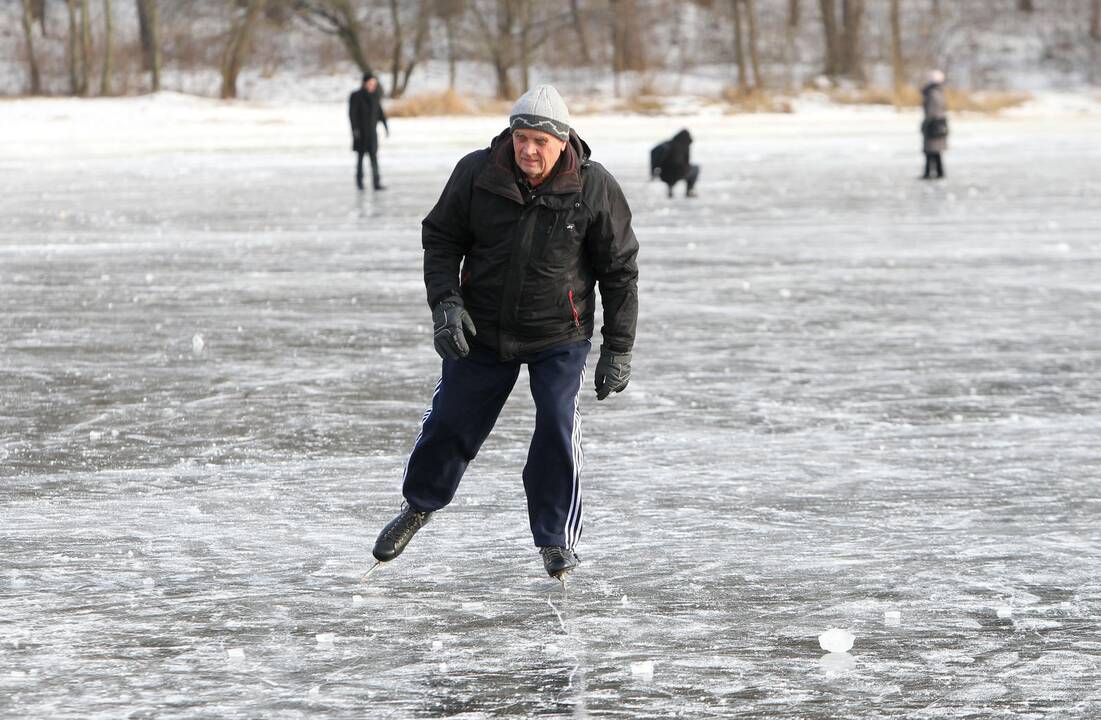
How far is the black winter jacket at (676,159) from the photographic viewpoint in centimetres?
1895

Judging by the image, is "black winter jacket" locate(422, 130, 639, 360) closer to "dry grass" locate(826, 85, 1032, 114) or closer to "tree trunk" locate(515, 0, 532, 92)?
"dry grass" locate(826, 85, 1032, 114)

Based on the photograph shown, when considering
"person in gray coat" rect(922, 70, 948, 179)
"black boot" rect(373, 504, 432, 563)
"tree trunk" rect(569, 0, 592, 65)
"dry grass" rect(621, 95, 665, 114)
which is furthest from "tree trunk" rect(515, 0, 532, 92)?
"black boot" rect(373, 504, 432, 563)

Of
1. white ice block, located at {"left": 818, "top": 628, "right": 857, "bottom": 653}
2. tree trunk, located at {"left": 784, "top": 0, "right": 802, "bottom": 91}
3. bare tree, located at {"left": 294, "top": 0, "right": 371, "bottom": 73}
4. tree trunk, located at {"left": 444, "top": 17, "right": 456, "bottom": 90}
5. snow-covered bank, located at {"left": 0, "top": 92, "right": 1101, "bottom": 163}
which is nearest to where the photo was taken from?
white ice block, located at {"left": 818, "top": 628, "right": 857, "bottom": 653}

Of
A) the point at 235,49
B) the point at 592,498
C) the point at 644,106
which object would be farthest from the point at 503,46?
the point at 592,498

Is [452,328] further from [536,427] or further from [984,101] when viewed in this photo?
[984,101]

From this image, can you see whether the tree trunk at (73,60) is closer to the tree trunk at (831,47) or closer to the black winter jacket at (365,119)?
the tree trunk at (831,47)

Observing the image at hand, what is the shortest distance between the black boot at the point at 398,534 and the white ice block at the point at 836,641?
1288 mm

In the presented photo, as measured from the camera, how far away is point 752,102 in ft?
149

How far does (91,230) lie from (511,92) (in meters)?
36.3

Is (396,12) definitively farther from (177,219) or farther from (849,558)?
(849,558)

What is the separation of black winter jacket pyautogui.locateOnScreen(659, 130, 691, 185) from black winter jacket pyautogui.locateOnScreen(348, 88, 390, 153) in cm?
329

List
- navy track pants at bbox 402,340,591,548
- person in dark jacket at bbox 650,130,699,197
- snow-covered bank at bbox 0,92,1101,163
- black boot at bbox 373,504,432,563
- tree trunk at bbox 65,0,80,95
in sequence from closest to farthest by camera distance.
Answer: navy track pants at bbox 402,340,591,548
black boot at bbox 373,504,432,563
person in dark jacket at bbox 650,130,699,197
snow-covered bank at bbox 0,92,1101,163
tree trunk at bbox 65,0,80,95

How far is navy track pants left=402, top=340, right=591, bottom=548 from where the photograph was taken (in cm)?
472

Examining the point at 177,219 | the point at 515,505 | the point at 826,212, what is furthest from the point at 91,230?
the point at 515,505
